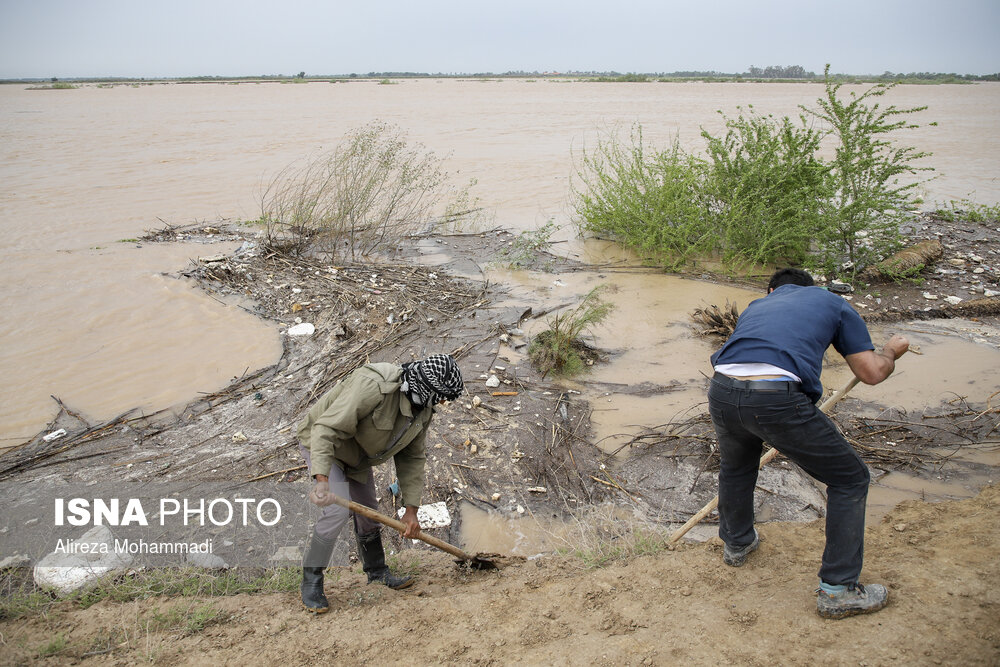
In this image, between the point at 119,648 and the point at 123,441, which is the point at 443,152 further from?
the point at 119,648

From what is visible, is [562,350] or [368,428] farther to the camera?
[562,350]

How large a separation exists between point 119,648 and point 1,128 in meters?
22.3

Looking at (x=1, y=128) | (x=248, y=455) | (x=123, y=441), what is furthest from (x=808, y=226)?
(x=1, y=128)

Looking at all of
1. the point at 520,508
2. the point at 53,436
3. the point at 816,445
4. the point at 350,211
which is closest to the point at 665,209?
the point at 350,211

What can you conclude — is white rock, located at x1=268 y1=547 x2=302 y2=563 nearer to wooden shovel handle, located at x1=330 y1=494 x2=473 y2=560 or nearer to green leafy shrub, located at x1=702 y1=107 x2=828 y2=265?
wooden shovel handle, located at x1=330 y1=494 x2=473 y2=560

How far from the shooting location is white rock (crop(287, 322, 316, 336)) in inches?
Answer: 213

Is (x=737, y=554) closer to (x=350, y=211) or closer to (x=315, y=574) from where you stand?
(x=315, y=574)

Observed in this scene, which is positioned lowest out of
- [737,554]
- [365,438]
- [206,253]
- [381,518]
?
[737,554]

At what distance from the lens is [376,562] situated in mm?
2834

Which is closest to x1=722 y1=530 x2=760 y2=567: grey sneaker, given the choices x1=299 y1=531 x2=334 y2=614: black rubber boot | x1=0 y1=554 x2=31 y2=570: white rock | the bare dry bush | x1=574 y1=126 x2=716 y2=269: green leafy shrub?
x1=299 y1=531 x2=334 y2=614: black rubber boot

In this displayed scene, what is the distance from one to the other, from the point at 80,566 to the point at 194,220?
7652mm

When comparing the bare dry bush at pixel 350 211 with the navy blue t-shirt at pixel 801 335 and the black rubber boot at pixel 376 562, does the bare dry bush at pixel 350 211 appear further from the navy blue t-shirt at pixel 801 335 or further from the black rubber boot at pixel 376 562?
the navy blue t-shirt at pixel 801 335

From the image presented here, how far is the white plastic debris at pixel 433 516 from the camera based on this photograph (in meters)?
3.29

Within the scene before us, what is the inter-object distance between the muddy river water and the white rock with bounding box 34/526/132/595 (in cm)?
174
